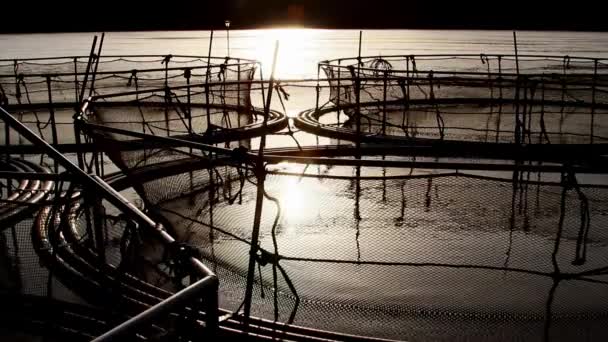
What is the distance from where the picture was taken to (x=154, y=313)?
2.07 meters

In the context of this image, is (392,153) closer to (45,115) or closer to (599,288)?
(599,288)

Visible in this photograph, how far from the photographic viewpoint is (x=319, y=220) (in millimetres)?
7461

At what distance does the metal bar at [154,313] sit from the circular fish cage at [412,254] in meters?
2.27

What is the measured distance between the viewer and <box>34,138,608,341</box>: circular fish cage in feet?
16.3

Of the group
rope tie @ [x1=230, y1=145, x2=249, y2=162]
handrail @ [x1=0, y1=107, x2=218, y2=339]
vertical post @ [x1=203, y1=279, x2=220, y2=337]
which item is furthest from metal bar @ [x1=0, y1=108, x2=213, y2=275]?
rope tie @ [x1=230, y1=145, x2=249, y2=162]

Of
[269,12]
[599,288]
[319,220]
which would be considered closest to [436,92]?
[319,220]

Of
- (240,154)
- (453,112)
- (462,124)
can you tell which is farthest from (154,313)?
(453,112)

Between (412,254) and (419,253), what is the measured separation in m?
0.10

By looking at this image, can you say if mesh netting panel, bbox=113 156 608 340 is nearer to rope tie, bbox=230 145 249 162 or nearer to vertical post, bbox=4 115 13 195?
rope tie, bbox=230 145 249 162

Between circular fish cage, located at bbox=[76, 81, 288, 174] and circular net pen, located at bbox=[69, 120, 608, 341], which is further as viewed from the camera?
circular fish cage, located at bbox=[76, 81, 288, 174]

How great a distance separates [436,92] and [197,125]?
8795 mm

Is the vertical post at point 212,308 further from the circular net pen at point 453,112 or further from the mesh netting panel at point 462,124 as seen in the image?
the mesh netting panel at point 462,124

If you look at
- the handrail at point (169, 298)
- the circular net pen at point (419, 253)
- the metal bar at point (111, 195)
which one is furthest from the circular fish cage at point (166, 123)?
the handrail at point (169, 298)

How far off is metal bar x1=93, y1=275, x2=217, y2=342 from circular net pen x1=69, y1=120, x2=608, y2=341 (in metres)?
2.25
